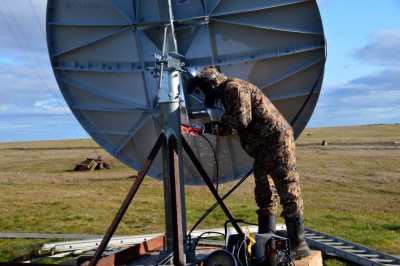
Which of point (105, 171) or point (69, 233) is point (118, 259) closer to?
point (69, 233)

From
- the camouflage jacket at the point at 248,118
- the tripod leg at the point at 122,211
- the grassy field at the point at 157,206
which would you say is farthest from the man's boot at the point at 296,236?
the grassy field at the point at 157,206

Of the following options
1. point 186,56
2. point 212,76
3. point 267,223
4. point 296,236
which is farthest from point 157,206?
point 212,76

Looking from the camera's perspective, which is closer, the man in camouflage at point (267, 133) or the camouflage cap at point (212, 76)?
the man in camouflage at point (267, 133)

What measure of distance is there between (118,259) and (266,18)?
3.87m

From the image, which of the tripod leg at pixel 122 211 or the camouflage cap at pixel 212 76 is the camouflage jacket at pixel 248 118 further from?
the tripod leg at pixel 122 211

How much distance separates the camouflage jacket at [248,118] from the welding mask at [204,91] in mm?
102

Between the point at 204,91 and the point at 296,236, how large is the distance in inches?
86.5

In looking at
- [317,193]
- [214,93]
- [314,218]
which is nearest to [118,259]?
[214,93]

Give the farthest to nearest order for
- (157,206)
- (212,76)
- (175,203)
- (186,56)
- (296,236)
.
A: (157,206) → (186,56) → (296,236) → (212,76) → (175,203)

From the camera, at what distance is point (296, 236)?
7328 mm

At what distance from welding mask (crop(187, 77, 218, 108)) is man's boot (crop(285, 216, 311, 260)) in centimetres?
177

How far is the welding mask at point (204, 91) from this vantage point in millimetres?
7230

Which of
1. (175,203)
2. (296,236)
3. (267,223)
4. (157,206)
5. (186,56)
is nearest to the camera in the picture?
(175,203)

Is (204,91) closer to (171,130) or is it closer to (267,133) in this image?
(171,130)
